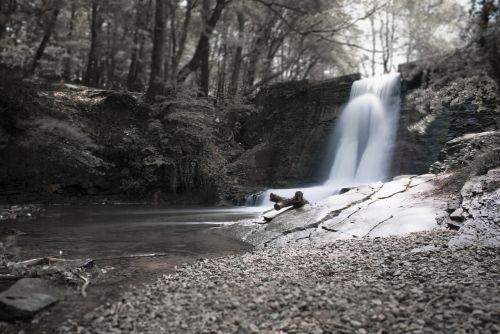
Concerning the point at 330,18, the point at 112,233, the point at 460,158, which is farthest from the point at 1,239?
the point at 330,18

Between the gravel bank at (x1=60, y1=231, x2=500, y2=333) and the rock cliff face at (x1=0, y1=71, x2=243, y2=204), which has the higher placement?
the rock cliff face at (x1=0, y1=71, x2=243, y2=204)

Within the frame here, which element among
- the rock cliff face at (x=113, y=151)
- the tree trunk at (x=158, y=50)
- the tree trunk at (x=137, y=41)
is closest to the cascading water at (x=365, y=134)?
the rock cliff face at (x=113, y=151)

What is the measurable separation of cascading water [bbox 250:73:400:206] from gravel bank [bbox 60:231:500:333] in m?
11.1

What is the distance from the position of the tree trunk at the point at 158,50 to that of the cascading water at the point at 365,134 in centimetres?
643

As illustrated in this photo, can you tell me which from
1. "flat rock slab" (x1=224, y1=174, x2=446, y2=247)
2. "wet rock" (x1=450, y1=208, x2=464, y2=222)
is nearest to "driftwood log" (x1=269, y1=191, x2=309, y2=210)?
"flat rock slab" (x1=224, y1=174, x2=446, y2=247)

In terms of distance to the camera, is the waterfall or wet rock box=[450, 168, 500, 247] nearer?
wet rock box=[450, 168, 500, 247]

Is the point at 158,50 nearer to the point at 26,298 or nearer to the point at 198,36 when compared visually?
the point at 198,36

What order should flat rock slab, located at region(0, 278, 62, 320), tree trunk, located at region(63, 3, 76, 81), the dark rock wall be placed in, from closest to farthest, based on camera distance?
flat rock slab, located at region(0, 278, 62, 320) < the dark rock wall < tree trunk, located at region(63, 3, 76, 81)

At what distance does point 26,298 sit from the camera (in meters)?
4.73

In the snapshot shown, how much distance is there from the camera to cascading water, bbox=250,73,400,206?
1789cm

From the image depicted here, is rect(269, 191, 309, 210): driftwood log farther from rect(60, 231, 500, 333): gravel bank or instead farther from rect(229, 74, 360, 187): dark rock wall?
rect(229, 74, 360, 187): dark rock wall

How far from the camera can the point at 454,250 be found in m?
5.72

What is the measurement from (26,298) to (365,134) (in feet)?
55.7

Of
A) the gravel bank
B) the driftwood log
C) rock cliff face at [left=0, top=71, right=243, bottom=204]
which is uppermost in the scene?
rock cliff face at [left=0, top=71, right=243, bottom=204]
